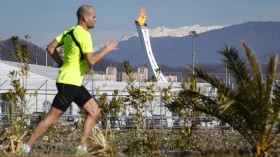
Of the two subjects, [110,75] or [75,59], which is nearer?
[75,59]

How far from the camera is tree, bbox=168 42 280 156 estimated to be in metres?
10.0

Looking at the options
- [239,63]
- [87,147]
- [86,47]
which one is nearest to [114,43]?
[86,47]

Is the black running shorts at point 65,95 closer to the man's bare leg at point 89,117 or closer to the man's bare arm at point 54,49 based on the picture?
the man's bare leg at point 89,117

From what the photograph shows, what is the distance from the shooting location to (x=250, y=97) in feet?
32.6

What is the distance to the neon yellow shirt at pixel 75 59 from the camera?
365 inches

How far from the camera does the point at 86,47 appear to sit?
9.24 meters

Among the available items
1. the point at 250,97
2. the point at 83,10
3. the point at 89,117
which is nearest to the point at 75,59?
the point at 83,10

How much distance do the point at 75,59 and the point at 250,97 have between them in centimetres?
238

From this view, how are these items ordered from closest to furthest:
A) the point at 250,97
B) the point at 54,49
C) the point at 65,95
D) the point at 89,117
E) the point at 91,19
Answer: the point at 65,95
the point at 91,19
the point at 89,117
the point at 54,49
the point at 250,97

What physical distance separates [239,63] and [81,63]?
7.83 feet

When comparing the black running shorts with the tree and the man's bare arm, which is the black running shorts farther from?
the tree

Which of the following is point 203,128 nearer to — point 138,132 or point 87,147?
point 138,132

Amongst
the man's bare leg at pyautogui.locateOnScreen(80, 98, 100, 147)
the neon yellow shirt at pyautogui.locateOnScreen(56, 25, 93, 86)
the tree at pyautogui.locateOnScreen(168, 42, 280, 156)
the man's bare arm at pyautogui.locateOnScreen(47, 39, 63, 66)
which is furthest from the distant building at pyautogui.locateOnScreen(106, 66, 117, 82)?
the neon yellow shirt at pyautogui.locateOnScreen(56, 25, 93, 86)

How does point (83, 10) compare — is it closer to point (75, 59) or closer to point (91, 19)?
point (91, 19)
